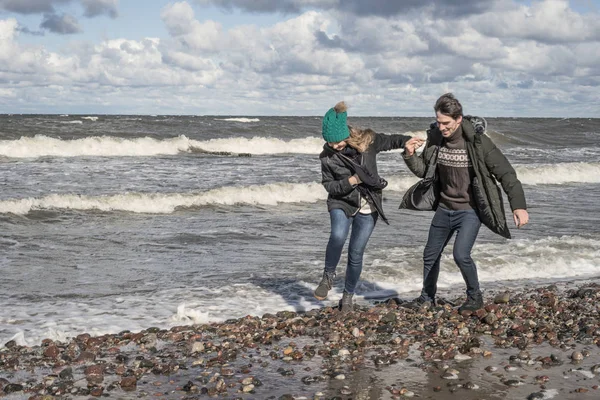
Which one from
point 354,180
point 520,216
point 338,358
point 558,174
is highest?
point 354,180

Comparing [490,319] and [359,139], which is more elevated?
[359,139]

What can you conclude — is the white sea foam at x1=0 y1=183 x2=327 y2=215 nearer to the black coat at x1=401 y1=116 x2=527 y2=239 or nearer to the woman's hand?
the woman's hand

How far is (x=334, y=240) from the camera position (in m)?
7.20

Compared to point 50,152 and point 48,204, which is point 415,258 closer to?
point 48,204

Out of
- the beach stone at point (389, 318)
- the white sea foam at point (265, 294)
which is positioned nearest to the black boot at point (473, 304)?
the beach stone at point (389, 318)

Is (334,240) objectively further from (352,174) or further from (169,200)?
(169,200)

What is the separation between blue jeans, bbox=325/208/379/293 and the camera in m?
7.02

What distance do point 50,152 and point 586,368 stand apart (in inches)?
1295

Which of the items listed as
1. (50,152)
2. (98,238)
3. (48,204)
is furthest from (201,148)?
(98,238)

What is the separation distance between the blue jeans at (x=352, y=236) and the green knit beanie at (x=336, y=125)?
2.62 feet

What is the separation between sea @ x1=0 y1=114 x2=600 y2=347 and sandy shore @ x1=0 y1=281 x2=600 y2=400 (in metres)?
0.82

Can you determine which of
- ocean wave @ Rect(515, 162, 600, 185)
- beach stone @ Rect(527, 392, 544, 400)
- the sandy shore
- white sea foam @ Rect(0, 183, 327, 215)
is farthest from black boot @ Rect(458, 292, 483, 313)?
ocean wave @ Rect(515, 162, 600, 185)

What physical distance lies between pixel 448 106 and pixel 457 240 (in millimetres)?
1388

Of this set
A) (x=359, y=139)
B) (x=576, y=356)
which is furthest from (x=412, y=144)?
(x=576, y=356)
